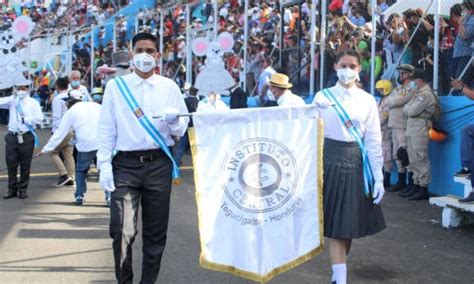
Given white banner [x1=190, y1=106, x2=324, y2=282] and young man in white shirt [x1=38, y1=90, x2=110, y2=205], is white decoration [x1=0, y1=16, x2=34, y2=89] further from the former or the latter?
white banner [x1=190, y1=106, x2=324, y2=282]

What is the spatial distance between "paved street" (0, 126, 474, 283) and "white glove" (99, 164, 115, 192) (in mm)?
1301

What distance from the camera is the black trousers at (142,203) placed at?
475 cm

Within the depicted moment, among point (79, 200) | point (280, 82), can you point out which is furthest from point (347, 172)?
point (79, 200)

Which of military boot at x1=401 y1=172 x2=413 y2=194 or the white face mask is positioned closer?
the white face mask

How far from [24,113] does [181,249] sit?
444 centimetres

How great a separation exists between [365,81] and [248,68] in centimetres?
561

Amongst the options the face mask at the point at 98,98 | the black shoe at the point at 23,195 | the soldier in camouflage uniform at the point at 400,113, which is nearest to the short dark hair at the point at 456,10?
the soldier in camouflage uniform at the point at 400,113

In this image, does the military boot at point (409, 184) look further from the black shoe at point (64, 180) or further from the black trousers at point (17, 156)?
the black trousers at point (17, 156)

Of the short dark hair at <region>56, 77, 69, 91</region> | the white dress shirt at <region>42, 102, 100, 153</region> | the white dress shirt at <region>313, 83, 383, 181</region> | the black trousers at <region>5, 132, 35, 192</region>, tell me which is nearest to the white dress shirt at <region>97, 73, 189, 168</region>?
the white dress shirt at <region>313, 83, 383, 181</region>

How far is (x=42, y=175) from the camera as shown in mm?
12695

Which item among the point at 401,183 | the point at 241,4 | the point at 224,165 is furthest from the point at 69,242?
the point at 241,4

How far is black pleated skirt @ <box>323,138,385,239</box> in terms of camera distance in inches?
191

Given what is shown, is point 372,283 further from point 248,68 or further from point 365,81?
point 248,68

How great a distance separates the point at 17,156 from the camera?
33.0 feet
